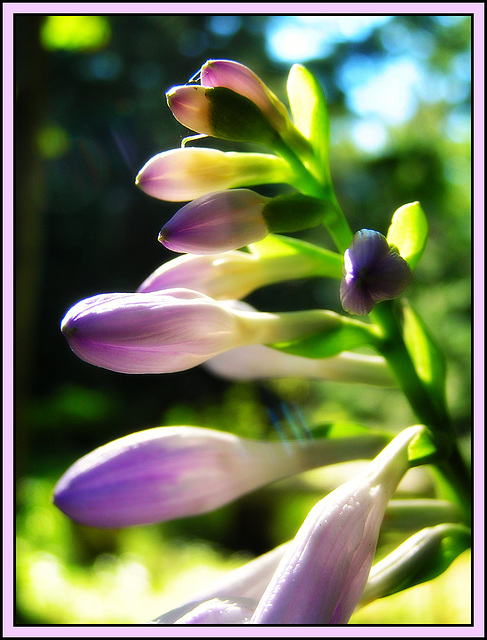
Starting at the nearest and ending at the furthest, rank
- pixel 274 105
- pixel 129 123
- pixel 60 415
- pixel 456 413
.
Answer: pixel 274 105 < pixel 456 413 < pixel 129 123 < pixel 60 415

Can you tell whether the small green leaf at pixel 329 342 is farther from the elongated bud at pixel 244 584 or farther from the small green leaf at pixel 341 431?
the elongated bud at pixel 244 584

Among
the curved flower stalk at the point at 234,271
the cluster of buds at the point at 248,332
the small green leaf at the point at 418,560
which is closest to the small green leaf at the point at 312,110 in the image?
the cluster of buds at the point at 248,332

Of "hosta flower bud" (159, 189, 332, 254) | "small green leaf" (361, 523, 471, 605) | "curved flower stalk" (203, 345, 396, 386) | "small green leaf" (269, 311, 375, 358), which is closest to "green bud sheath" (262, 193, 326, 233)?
"hosta flower bud" (159, 189, 332, 254)

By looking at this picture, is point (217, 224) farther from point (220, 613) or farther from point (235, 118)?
point (220, 613)

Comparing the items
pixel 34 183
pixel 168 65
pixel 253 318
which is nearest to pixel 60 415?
pixel 168 65

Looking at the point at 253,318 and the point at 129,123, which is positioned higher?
the point at 129,123
